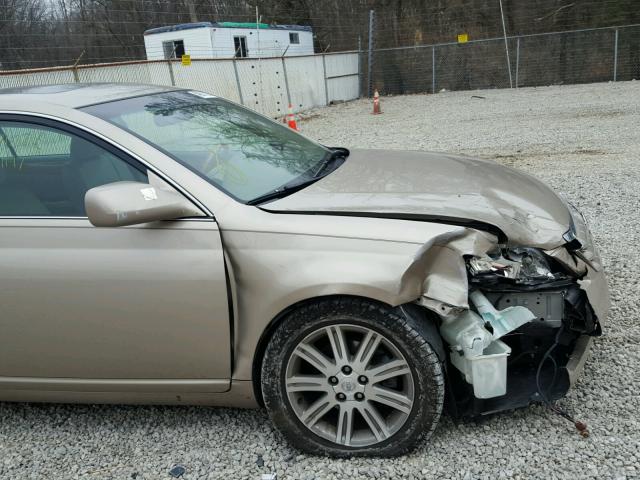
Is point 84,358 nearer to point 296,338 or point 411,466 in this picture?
point 296,338

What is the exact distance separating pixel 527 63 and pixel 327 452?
2234 centimetres

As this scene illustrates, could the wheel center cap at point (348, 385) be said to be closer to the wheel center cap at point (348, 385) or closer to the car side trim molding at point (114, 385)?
the wheel center cap at point (348, 385)

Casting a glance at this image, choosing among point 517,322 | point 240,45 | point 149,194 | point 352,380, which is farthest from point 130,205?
point 240,45

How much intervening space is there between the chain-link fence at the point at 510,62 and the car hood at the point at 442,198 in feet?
66.7

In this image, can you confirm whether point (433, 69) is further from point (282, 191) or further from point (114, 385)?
point (114, 385)

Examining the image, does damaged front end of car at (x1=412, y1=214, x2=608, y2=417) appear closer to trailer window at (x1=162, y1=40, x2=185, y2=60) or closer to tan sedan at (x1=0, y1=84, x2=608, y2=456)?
tan sedan at (x1=0, y1=84, x2=608, y2=456)

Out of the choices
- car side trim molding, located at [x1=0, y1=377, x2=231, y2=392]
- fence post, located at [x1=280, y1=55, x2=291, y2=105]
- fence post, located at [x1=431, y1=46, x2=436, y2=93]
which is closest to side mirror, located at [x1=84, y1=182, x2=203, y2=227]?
car side trim molding, located at [x1=0, y1=377, x2=231, y2=392]

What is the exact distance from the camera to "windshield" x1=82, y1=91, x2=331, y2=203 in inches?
111

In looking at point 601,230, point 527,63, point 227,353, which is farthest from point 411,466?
point 527,63

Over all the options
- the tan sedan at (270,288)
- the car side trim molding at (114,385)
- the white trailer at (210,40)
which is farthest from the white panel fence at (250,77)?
the car side trim molding at (114,385)

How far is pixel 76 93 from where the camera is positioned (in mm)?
3082

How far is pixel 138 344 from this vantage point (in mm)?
2666

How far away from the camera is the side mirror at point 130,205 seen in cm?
243

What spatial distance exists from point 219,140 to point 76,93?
772mm
